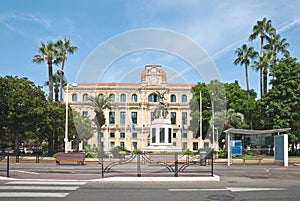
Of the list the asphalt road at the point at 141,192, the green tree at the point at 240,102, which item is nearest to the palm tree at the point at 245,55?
the green tree at the point at 240,102

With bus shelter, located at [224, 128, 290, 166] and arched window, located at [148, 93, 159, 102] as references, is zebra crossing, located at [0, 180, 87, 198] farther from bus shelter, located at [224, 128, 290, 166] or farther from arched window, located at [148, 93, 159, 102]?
arched window, located at [148, 93, 159, 102]

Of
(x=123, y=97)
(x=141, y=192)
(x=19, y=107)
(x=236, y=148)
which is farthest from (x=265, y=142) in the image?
(x=123, y=97)

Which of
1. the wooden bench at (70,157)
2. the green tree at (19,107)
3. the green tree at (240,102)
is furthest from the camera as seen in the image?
the green tree at (240,102)

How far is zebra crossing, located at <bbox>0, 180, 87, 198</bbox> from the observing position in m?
9.63

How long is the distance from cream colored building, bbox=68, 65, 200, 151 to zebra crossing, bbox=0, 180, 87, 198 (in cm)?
5966

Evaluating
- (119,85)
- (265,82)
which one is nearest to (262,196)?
(265,82)

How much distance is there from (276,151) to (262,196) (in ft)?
62.5

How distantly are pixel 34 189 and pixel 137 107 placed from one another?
7239 centimetres

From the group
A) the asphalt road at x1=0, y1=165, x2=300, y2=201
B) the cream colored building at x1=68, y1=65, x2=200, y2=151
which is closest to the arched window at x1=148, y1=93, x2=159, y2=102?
the cream colored building at x1=68, y1=65, x2=200, y2=151

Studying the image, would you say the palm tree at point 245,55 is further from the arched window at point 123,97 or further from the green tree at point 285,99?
the arched window at point 123,97

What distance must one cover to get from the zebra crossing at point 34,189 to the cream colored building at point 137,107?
196 ft

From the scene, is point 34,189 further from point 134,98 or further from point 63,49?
point 134,98

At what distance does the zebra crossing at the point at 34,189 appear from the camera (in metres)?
9.63

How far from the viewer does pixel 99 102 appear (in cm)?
5262
